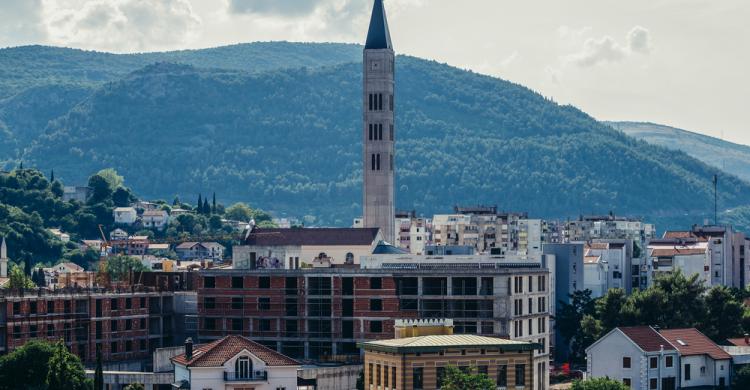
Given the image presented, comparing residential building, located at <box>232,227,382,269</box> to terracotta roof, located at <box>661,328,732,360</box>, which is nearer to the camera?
terracotta roof, located at <box>661,328,732,360</box>

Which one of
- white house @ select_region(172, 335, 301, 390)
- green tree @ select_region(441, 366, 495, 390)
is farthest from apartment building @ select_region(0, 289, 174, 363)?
green tree @ select_region(441, 366, 495, 390)

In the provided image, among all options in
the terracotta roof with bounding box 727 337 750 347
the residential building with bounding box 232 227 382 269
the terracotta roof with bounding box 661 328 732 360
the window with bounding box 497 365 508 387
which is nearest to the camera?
the window with bounding box 497 365 508 387

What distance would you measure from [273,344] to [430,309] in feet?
48.2

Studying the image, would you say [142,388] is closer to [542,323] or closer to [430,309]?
[430,309]

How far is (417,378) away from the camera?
108250 millimetres

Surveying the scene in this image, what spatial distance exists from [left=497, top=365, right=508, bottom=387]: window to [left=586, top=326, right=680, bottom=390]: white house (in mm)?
35760

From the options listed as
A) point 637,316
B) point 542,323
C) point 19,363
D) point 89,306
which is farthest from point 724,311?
point 19,363

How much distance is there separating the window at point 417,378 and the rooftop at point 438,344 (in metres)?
1.10

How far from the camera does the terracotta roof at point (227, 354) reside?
12209 centimetres

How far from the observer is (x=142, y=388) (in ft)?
429

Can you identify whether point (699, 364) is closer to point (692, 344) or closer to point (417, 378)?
point (692, 344)

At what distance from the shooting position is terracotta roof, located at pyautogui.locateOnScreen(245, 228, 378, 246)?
184500 mm

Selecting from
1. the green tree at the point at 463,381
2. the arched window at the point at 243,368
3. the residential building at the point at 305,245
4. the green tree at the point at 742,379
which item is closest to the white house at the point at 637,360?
the green tree at the point at 742,379

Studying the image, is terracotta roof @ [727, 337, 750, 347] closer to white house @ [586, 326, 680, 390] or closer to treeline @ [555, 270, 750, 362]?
treeline @ [555, 270, 750, 362]
